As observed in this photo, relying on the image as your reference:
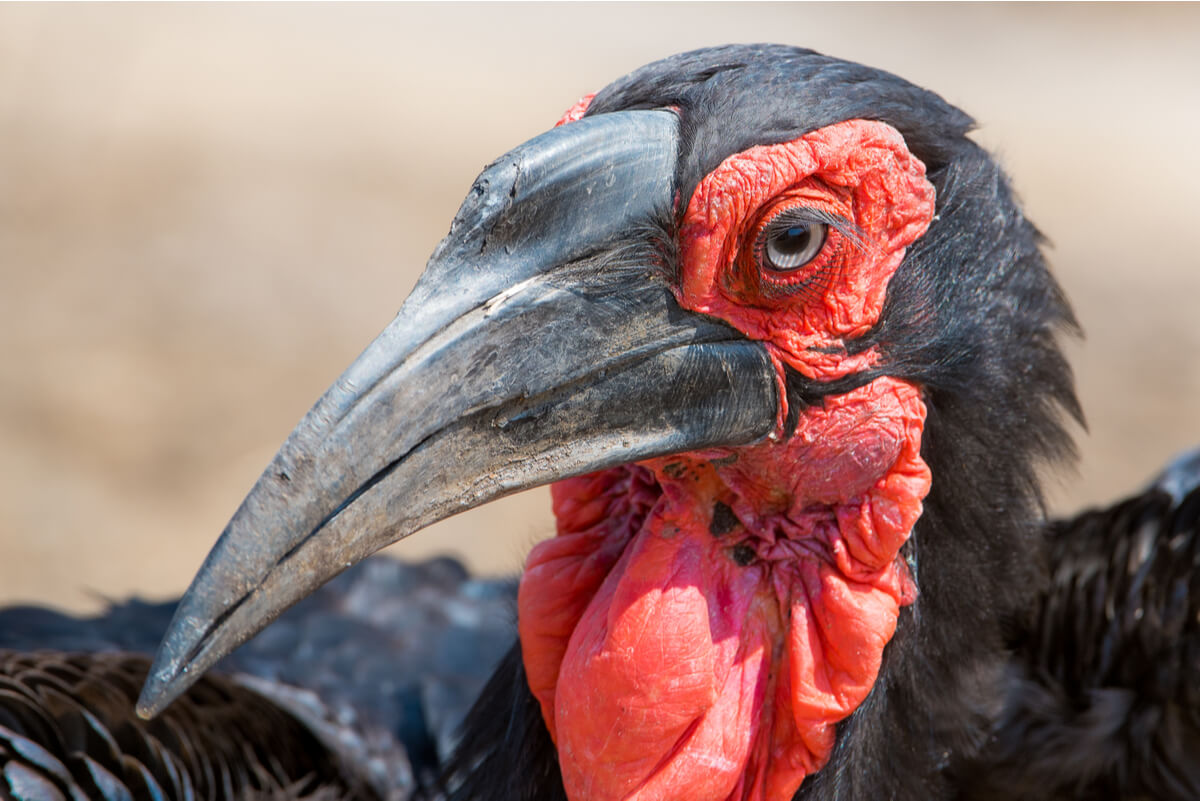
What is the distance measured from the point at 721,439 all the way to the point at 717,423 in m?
0.03

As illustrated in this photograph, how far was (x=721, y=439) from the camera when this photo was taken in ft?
6.85

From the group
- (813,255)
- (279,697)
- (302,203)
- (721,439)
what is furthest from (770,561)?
(302,203)

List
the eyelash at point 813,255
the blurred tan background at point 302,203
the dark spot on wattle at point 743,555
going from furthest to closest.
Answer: the blurred tan background at point 302,203, the dark spot on wattle at point 743,555, the eyelash at point 813,255

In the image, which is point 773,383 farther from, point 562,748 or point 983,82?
point 983,82

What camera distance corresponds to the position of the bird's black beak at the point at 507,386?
184 cm

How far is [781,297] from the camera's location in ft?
6.82

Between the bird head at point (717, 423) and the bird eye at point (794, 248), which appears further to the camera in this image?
the bird eye at point (794, 248)

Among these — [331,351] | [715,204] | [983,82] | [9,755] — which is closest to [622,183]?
[715,204]

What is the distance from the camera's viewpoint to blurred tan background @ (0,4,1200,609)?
6.02m

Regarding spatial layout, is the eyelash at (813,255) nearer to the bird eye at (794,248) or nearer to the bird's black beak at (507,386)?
the bird eye at (794,248)

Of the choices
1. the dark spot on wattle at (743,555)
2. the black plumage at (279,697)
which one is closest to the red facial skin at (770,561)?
the dark spot on wattle at (743,555)

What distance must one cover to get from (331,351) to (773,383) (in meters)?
4.99

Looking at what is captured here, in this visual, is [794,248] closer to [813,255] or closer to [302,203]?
[813,255]

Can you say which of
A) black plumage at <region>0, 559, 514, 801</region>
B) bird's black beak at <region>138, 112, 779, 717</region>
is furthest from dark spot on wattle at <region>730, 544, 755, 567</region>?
black plumage at <region>0, 559, 514, 801</region>
